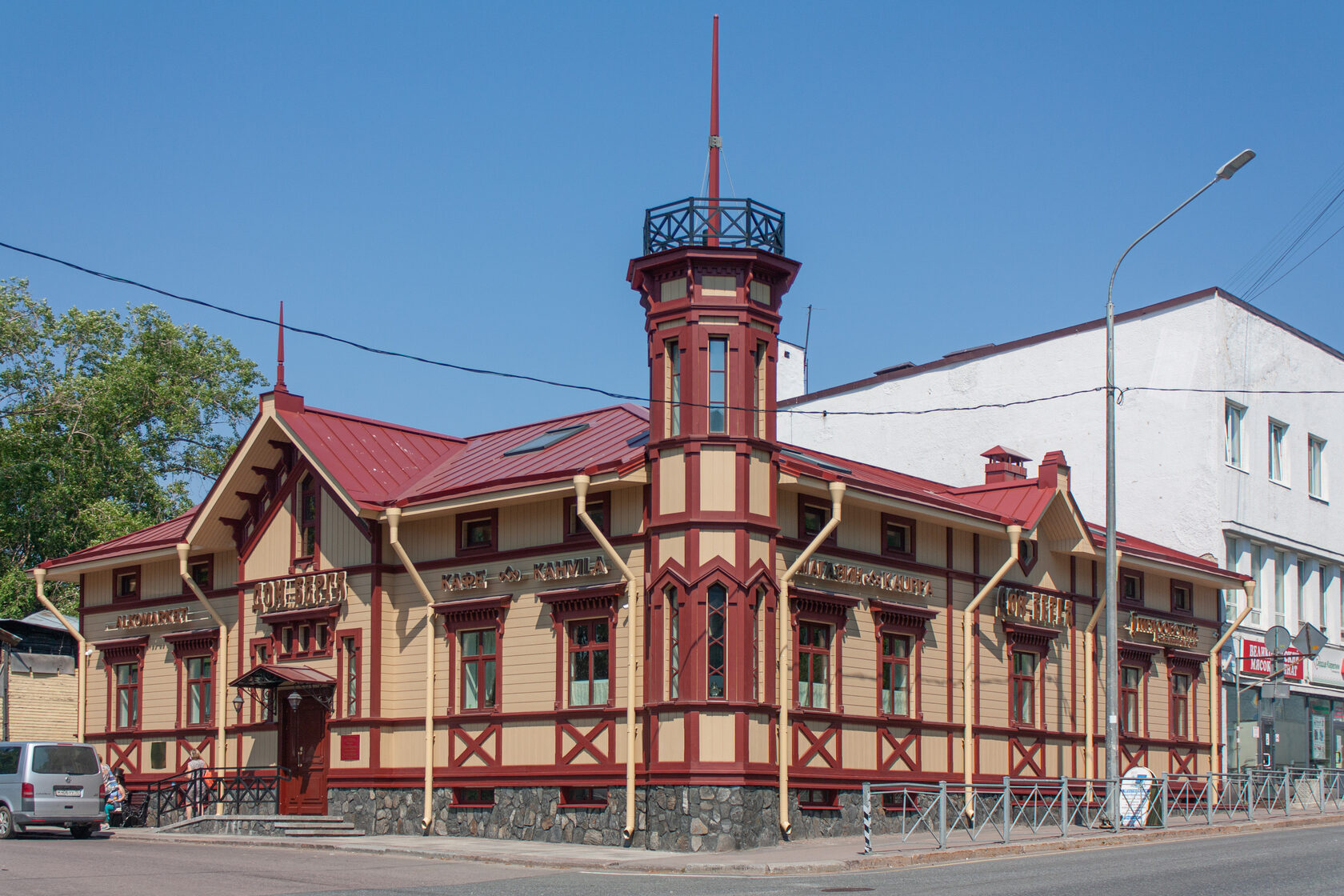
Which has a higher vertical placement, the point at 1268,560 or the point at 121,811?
the point at 1268,560

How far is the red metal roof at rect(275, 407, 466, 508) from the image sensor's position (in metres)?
28.4

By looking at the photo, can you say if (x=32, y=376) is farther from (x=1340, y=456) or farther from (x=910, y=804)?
(x=1340, y=456)

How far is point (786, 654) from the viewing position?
2409 centimetres

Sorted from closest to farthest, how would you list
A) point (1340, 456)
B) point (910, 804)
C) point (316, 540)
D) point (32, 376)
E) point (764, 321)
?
point (764, 321) < point (910, 804) < point (316, 540) < point (1340, 456) < point (32, 376)

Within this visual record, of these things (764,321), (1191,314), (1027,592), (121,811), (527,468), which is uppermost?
(1191,314)

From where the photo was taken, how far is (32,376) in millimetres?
54031

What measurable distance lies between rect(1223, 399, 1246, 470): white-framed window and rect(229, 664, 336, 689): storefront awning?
22488mm

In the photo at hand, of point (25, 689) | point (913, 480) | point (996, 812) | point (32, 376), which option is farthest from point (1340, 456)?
point (32, 376)

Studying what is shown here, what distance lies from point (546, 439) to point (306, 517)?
16.3ft

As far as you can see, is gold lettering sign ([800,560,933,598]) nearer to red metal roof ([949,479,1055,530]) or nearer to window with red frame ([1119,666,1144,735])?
red metal roof ([949,479,1055,530])

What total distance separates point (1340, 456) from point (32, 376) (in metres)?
42.7

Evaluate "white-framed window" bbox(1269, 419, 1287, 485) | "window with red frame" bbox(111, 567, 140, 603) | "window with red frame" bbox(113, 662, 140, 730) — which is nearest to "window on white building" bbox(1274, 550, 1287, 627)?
"white-framed window" bbox(1269, 419, 1287, 485)

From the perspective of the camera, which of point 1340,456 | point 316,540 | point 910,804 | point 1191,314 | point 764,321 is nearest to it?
point 764,321

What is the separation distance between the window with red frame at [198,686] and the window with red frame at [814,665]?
43.8ft
